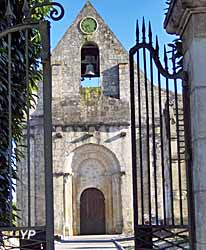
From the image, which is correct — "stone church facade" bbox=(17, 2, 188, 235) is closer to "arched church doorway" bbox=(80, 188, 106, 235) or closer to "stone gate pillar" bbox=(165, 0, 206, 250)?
"arched church doorway" bbox=(80, 188, 106, 235)

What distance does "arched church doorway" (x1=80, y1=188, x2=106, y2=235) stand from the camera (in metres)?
25.5

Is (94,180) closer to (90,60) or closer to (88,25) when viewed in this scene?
(90,60)

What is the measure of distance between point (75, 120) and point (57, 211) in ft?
13.6

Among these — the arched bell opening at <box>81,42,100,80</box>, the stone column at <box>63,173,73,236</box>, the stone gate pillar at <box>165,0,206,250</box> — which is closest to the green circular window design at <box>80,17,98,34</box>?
the arched bell opening at <box>81,42,100,80</box>

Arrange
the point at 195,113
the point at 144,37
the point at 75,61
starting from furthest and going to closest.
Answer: the point at 75,61
the point at 144,37
the point at 195,113

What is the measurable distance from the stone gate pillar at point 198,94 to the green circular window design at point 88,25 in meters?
24.4

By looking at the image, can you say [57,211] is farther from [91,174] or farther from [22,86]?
[22,86]

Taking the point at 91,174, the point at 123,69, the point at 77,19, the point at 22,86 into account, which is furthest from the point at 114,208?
the point at 22,86

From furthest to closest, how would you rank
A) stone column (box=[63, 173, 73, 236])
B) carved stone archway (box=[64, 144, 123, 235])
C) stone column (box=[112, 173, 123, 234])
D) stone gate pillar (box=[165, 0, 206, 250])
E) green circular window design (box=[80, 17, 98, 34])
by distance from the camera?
green circular window design (box=[80, 17, 98, 34])
carved stone archway (box=[64, 144, 123, 235])
stone column (box=[112, 173, 123, 234])
stone column (box=[63, 173, 73, 236])
stone gate pillar (box=[165, 0, 206, 250])

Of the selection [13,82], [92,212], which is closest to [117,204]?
[92,212]

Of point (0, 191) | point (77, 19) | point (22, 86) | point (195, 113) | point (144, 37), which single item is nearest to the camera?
point (195, 113)

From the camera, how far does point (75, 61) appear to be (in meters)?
26.4

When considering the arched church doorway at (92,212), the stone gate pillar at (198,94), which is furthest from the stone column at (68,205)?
the stone gate pillar at (198,94)

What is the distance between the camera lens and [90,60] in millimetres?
26266
